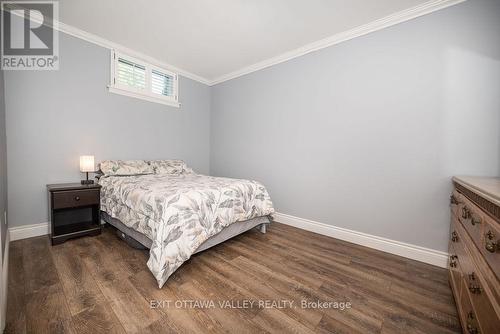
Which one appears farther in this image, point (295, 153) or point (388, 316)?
point (295, 153)

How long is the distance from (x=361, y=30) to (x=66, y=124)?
148 inches

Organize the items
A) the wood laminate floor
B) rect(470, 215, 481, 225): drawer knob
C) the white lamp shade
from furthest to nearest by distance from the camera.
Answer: the white lamp shade
the wood laminate floor
rect(470, 215, 481, 225): drawer knob

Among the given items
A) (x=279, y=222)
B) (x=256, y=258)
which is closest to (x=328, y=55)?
(x=279, y=222)

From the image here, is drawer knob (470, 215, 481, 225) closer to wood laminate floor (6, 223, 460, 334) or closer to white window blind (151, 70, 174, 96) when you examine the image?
wood laminate floor (6, 223, 460, 334)

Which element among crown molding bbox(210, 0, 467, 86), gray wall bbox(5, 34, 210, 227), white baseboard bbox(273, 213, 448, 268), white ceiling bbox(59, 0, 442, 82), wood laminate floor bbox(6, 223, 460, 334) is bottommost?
wood laminate floor bbox(6, 223, 460, 334)

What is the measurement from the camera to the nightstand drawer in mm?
2103

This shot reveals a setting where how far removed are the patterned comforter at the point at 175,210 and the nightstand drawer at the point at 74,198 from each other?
0.11m

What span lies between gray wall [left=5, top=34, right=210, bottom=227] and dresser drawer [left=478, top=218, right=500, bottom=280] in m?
3.67

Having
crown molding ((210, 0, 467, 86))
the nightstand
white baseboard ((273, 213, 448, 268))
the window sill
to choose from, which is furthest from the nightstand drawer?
crown molding ((210, 0, 467, 86))

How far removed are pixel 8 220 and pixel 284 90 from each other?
371cm

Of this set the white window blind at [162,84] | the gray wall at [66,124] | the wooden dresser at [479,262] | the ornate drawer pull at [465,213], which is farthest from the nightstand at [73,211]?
the ornate drawer pull at [465,213]

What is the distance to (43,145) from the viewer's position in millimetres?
2367

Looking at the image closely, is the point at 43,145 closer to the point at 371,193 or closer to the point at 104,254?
the point at 104,254

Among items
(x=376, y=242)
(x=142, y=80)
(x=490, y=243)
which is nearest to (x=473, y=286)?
(x=490, y=243)
